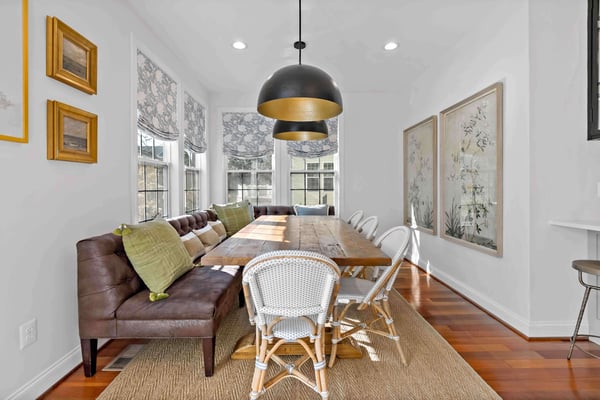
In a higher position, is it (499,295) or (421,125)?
(421,125)

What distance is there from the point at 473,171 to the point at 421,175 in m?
1.32

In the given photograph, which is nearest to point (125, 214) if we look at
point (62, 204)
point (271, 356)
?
point (62, 204)

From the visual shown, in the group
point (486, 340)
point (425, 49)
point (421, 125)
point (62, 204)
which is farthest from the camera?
point (421, 125)

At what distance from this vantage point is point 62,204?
6.91ft

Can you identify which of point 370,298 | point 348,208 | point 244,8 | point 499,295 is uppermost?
point 244,8

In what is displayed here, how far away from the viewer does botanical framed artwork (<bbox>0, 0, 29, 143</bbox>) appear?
1668 millimetres

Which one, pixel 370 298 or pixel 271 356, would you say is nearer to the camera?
pixel 271 356

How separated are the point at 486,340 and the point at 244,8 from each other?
3.34m

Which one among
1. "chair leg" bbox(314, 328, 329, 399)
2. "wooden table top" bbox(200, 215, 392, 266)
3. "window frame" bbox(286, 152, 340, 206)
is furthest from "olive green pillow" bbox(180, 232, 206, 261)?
"window frame" bbox(286, 152, 340, 206)

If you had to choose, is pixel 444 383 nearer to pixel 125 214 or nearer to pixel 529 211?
pixel 529 211

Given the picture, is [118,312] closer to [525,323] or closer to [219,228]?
[219,228]

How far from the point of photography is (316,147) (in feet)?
18.4

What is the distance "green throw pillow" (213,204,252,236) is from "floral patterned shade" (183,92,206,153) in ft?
2.99

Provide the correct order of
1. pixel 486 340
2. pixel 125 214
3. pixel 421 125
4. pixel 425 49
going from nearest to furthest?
1. pixel 486 340
2. pixel 125 214
3. pixel 425 49
4. pixel 421 125
